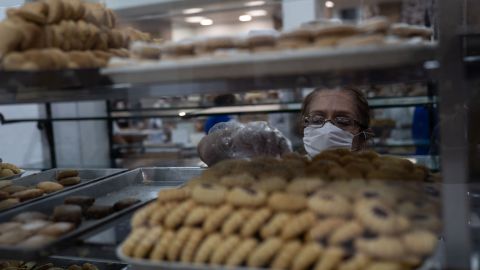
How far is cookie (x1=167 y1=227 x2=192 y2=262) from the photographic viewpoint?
47.3 inches

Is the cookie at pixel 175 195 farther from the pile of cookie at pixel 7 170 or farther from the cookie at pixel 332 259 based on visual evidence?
the pile of cookie at pixel 7 170

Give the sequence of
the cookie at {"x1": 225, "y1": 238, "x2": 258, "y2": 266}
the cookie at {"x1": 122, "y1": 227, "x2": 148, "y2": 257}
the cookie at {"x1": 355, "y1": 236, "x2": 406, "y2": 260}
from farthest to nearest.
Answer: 1. the cookie at {"x1": 122, "y1": 227, "x2": 148, "y2": 257}
2. the cookie at {"x1": 225, "y1": 238, "x2": 258, "y2": 266}
3. the cookie at {"x1": 355, "y1": 236, "x2": 406, "y2": 260}

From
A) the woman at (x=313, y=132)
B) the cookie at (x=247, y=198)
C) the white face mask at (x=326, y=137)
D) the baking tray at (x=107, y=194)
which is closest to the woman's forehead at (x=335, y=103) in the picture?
the woman at (x=313, y=132)

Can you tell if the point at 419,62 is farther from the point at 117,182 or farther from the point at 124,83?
the point at 117,182

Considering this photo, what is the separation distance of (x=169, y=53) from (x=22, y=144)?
11.8 feet

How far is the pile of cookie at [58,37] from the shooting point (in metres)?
1.32

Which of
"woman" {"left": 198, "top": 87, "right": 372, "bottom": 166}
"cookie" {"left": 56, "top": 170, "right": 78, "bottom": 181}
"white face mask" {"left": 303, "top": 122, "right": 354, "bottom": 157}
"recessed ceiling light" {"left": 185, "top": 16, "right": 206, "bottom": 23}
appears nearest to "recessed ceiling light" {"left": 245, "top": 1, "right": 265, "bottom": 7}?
"recessed ceiling light" {"left": 185, "top": 16, "right": 206, "bottom": 23}

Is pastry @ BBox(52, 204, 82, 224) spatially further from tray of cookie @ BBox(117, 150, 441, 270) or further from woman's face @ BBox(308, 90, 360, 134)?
woman's face @ BBox(308, 90, 360, 134)

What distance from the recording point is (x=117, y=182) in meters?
1.96

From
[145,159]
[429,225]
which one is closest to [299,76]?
[429,225]

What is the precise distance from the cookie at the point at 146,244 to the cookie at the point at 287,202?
12.2 inches

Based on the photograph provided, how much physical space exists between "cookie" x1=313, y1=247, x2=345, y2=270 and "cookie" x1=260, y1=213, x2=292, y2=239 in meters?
0.13

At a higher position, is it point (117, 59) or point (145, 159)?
point (117, 59)

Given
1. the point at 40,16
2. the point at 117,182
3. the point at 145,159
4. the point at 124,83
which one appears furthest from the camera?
the point at 145,159
